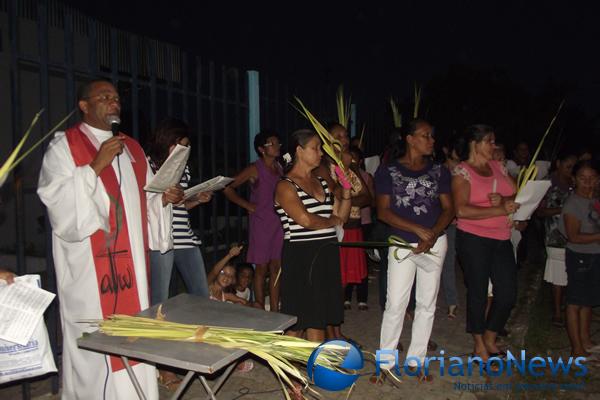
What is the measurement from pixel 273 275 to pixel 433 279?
2.09m

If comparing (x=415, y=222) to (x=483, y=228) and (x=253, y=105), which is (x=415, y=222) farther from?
(x=253, y=105)

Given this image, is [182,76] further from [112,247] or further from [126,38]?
[112,247]

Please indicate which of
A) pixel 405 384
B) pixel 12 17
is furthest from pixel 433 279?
pixel 12 17

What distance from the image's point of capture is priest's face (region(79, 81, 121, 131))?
132 inches

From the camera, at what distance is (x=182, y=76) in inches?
205

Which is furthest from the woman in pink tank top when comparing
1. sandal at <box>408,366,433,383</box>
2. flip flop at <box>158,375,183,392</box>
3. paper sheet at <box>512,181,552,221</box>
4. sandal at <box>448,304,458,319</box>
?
flip flop at <box>158,375,183,392</box>

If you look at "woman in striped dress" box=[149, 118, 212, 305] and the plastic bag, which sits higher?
"woman in striped dress" box=[149, 118, 212, 305]

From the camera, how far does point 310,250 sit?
4.04m

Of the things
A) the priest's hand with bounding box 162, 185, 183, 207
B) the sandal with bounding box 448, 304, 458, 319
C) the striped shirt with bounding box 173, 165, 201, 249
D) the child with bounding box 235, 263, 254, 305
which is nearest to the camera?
the priest's hand with bounding box 162, 185, 183, 207

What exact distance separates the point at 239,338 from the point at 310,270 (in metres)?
1.63

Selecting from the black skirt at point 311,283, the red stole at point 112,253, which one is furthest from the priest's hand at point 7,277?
the black skirt at point 311,283

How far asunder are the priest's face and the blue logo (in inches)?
76.4

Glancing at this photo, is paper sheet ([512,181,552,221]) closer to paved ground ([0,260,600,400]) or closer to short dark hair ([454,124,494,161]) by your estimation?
short dark hair ([454,124,494,161])

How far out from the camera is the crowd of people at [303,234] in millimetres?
3236
